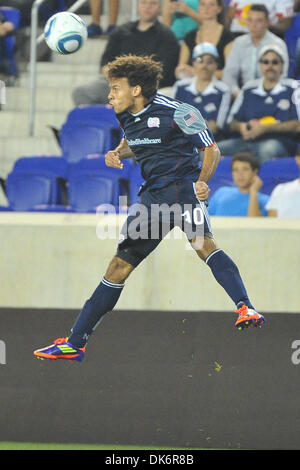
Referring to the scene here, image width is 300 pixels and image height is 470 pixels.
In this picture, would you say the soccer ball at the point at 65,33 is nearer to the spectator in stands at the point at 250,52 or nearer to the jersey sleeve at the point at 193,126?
the jersey sleeve at the point at 193,126

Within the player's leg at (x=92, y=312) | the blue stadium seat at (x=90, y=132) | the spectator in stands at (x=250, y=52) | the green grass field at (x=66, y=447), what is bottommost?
the green grass field at (x=66, y=447)

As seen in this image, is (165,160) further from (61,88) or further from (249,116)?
(61,88)

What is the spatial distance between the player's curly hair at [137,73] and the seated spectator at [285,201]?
2.95 metres

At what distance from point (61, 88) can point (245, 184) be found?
3.62 metres

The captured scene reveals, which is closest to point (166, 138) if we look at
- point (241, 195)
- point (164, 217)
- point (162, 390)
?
point (164, 217)

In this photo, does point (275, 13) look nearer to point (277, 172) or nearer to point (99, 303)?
point (277, 172)

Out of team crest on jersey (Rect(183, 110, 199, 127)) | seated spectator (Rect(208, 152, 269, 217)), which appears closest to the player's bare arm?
team crest on jersey (Rect(183, 110, 199, 127))

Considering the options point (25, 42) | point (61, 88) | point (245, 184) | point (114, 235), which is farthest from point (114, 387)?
point (25, 42)

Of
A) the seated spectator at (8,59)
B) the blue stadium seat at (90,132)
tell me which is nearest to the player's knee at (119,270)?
the blue stadium seat at (90,132)

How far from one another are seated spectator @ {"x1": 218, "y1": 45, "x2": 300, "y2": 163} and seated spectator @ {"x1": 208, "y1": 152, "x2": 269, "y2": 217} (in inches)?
34.4

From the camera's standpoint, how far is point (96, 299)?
6629mm

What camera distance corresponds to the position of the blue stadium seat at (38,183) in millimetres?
10453

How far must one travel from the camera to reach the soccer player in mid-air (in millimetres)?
6316

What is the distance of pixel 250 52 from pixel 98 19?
2.39 meters
